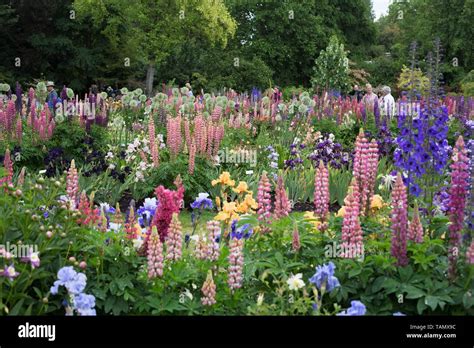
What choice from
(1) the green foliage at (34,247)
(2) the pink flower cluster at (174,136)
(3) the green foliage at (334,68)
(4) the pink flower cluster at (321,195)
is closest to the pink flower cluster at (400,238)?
Result: (4) the pink flower cluster at (321,195)

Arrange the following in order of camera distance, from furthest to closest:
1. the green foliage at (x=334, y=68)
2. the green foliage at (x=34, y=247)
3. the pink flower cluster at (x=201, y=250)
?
the green foliage at (x=334, y=68)
the pink flower cluster at (x=201, y=250)
the green foliage at (x=34, y=247)

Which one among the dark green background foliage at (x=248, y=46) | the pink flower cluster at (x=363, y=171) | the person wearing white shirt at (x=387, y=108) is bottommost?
the pink flower cluster at (x=363, y=171)

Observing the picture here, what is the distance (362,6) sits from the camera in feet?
146

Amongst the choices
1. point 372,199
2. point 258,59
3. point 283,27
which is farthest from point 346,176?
point 283,27

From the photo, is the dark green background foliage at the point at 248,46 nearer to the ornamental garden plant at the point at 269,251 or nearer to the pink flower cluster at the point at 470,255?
the ornamental garden plant at the point at 269,251

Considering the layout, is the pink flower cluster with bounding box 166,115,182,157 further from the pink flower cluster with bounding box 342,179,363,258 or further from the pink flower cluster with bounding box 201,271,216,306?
the pink flower cluster with bounding box 201,271,216,306

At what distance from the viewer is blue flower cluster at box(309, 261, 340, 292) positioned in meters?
3.50

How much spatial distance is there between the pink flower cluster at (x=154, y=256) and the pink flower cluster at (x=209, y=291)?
0.27 meters

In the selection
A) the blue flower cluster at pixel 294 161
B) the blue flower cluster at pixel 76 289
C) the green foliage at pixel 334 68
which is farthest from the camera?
the green foliage at pixel 334 68

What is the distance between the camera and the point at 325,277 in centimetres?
351

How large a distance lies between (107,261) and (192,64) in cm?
3041

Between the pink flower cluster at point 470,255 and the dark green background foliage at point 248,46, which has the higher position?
the dark green background foliage at point 248,46

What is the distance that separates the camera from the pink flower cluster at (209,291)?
3.54 m

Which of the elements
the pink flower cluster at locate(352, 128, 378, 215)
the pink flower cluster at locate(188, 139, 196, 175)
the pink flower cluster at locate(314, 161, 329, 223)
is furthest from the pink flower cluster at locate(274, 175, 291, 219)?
the pink flower cluster at locate(188, 139, 196, 175)
